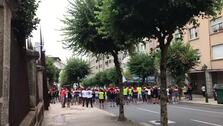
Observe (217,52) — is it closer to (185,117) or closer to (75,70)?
(185,117)

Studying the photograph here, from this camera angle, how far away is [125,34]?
13.9m

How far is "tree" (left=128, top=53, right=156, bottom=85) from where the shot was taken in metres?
64.2

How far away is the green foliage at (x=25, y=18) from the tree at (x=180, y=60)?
1294 inches

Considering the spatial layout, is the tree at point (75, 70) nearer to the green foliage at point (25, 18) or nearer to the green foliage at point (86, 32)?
the green foliage at point (86, 32)

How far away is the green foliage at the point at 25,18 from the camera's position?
1214 cm

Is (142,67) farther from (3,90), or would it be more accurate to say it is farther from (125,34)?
(3,90)

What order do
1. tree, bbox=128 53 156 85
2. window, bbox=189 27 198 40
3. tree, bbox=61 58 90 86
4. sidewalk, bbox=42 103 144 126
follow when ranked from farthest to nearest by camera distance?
tree, bbox=61 58 90 86, tree, bbox=128 53 156 85, window, bbox=189 27 198 40, sidewalk, bbox=42 103 144 126

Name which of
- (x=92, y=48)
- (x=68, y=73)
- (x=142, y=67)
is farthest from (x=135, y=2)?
(x=68, y=73)

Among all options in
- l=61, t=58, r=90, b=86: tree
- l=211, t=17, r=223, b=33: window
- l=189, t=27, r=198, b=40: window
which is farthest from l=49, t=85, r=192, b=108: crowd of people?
l=61, t=58, r=90, b=86: tree

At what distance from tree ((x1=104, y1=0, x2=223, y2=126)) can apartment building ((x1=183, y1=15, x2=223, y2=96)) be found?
32.9m

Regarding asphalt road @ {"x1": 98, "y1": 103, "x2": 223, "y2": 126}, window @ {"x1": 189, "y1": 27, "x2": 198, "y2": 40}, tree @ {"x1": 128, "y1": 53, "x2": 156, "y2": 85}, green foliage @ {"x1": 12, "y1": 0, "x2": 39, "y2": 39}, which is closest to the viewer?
green foliage @ {"x1": 12, "y1": 0, "x2": 39, "y2": 39}

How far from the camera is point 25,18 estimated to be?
12414mm

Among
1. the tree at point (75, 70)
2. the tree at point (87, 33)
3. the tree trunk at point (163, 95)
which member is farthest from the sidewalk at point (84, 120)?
the tree at point (75, 70)

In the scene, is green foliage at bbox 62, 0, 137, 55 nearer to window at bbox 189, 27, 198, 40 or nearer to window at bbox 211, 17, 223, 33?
window at bbox 211, 17, 223, 33
